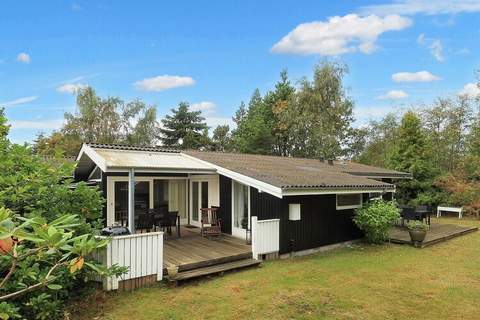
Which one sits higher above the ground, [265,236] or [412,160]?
[412,160]

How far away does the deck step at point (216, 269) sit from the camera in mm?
6906

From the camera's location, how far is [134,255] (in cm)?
649

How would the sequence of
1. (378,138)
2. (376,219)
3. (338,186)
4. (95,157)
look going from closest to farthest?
1. (95,157)
2. (338,186)
3. (376,219)
4. (378,138)

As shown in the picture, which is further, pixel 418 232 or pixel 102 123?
pixel 102 123

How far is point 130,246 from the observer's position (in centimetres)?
645

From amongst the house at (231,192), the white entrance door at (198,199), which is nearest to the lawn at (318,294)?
the house at (231,192)

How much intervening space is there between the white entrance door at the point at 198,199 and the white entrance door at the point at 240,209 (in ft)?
4.83

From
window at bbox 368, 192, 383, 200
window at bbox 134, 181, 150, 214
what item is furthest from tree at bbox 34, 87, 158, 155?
window at bbox 368, 192, 383, 200

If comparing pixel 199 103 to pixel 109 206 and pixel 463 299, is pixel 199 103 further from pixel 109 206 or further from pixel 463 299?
pixel 463 299

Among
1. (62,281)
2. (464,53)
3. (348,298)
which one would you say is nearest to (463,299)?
(348,298)

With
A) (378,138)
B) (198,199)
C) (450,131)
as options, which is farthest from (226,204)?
(378,138)

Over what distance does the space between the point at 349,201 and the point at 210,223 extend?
4804 mm

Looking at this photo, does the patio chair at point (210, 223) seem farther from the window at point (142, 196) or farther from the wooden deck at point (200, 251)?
the window at point (142, 196)

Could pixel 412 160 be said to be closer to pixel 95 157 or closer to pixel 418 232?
pixel 418 232
